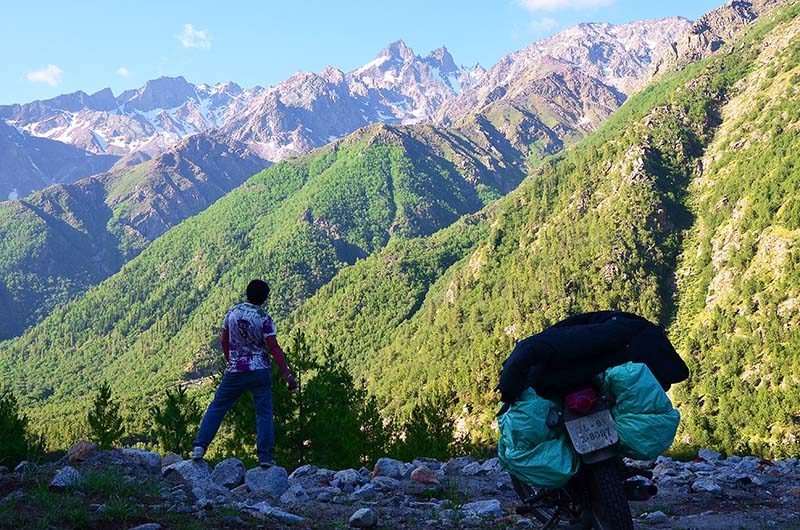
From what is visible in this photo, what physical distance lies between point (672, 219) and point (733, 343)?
64.5m

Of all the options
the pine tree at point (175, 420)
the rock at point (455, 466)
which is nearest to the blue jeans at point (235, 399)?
the rock at point (455, 466)

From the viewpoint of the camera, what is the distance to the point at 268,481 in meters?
9.01

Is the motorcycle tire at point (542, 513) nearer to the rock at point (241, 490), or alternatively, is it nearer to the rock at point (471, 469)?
the rock at point (241, 490)

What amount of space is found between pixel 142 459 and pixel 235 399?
2.11m

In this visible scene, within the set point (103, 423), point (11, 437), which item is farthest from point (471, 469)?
point (103, 423)

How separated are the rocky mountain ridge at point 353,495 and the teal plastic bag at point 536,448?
1.85 meters

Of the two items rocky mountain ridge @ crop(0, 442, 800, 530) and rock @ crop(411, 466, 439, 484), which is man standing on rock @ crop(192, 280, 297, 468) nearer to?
rocky mountain ridge @ crop(0, 442, 800, 530)

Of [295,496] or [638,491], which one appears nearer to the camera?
[638,491]

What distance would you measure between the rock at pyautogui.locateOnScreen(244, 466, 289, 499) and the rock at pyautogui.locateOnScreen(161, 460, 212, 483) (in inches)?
27.1

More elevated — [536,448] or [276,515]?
[536,448]

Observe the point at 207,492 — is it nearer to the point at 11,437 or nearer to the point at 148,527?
the point at 148,527

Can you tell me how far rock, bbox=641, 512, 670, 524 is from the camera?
716 cm

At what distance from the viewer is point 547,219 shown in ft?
637

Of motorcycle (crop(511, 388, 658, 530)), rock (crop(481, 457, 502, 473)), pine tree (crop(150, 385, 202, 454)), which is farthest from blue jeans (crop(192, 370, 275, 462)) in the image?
pine tree (crop(150, 385, 202, 454))
